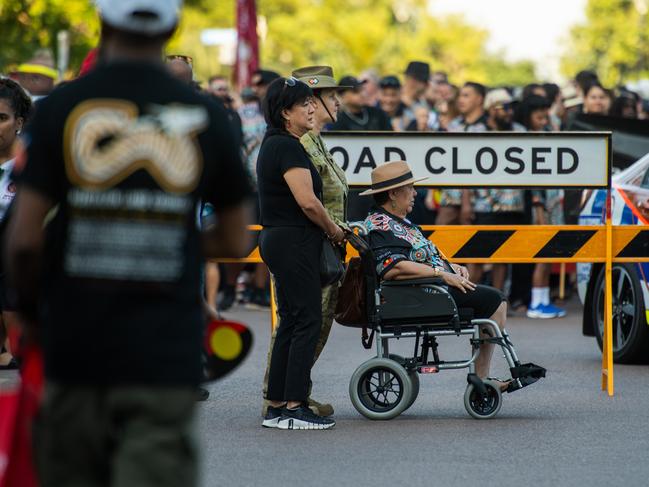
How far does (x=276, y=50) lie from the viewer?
74.2 m

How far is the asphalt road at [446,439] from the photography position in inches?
278

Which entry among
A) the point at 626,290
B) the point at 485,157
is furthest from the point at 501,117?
the point at 485,157

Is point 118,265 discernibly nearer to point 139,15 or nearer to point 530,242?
point 139,15

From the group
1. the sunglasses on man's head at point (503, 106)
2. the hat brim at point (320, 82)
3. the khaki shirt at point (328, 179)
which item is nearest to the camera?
the khaki shirt at point (328, 179)

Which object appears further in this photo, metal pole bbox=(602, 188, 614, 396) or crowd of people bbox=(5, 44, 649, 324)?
crowd of people bbox=(5, 44, 649, 324)

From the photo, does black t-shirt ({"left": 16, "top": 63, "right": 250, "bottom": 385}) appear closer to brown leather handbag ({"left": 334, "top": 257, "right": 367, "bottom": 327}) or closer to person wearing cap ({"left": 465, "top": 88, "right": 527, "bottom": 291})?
brown leather handbag ({"left": 334, "top": 257, "right": 367, "bottom": 327})

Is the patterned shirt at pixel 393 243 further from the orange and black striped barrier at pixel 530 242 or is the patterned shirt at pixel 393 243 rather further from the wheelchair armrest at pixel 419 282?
the orange and black striped barrier at pixel 530 242

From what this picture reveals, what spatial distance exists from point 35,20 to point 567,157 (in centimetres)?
2212

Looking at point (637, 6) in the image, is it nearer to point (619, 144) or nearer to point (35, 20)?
point (35, 20)

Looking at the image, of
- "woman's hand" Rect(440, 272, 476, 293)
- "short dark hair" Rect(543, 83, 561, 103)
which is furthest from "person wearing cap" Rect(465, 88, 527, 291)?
"woman's hand" Rect(440, 272, 476, 293)

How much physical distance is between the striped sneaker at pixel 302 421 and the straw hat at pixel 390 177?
130 centimetres

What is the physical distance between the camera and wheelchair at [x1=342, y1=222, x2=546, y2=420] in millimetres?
8688

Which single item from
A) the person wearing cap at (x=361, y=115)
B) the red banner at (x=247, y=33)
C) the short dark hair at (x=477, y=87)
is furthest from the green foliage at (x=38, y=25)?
the short dark hair at (x=477, y=87)

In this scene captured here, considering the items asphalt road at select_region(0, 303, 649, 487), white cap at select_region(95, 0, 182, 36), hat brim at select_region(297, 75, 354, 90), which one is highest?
hat brim at select_region(297, 75, 354, 90)
